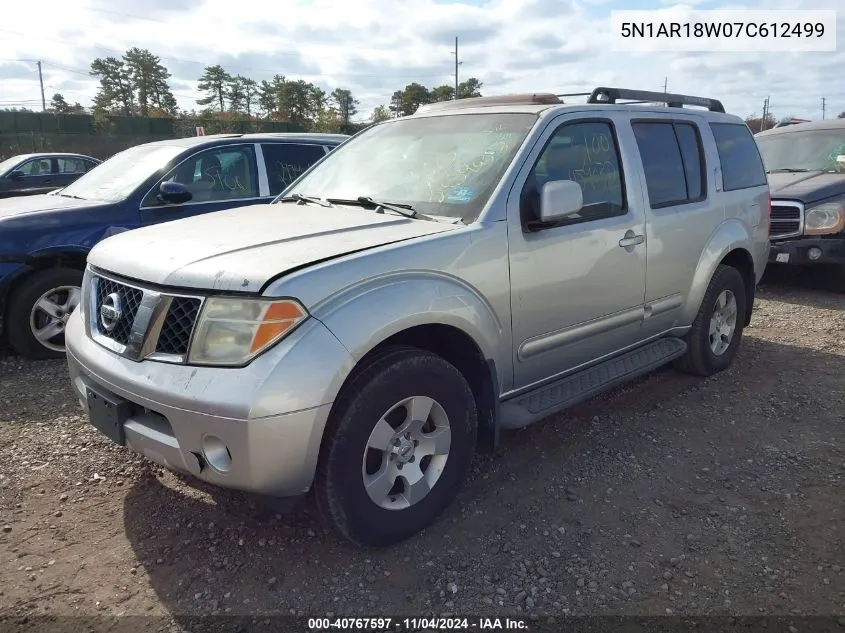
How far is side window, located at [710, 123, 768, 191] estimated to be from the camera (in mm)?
4836

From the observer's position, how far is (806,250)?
743cm

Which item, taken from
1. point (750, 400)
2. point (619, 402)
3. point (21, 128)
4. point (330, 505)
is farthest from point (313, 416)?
point (21, 128)

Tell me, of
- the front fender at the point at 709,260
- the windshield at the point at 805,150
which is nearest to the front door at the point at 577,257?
the front fender at the point at 709,260

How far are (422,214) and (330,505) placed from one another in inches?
57.2

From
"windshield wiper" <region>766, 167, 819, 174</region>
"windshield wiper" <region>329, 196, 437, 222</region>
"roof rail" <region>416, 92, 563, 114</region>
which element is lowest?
"windshield wiper" <region>329, 196, 437, 222</region>

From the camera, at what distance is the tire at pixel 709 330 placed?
15.4 feet

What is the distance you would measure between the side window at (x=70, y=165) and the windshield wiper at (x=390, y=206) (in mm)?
12570

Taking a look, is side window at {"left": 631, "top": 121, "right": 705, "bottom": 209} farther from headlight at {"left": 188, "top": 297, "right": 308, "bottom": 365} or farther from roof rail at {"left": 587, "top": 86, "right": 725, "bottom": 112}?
headlight at {"left": 188, "top": 297, "right": 308, "bottom": 365}

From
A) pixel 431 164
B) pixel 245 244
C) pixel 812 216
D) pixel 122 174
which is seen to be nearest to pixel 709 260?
pixel 431 164

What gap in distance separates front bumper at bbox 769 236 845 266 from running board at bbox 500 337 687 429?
389 cm

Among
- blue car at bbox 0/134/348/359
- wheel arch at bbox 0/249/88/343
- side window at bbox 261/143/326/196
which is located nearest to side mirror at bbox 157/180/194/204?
blue car at bbox 0/134/348/359

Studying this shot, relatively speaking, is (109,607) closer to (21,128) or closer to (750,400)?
(750,400)

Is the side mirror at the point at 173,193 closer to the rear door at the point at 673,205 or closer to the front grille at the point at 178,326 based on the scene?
the front grille at the point at 178,326

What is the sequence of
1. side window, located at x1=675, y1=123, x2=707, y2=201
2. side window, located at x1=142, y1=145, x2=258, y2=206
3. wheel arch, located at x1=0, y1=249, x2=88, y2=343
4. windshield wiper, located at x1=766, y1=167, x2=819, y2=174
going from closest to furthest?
side window, located at x1=675, y1=123, x2=707, y2=201 → wheel arch, located at x1=0, y1=249, x2=88, y2=343 → side window, located at x1=142, y1=145, x2=258, y2=206 → windshield wiper, located at x1=766, y1=167, x2=819, y2=174
